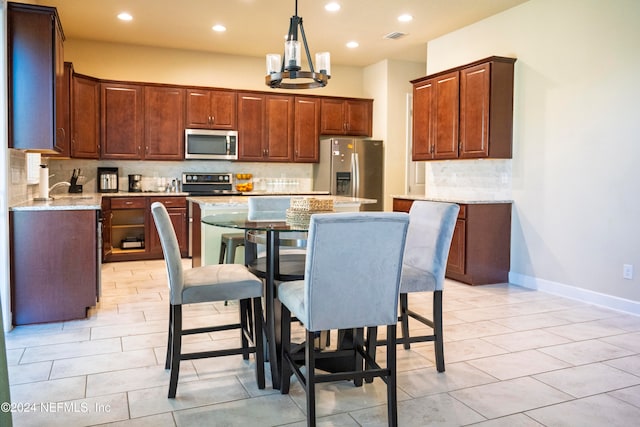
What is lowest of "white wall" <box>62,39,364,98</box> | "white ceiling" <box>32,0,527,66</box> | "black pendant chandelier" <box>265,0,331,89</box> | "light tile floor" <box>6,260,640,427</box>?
"light tile floor" <box>6,260,640,427</box>

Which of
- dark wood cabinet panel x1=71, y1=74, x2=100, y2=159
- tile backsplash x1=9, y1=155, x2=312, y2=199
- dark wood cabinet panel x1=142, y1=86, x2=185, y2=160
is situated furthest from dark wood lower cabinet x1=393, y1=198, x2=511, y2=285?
dark wood cabinet panel x1=71, y1=74, x2=100, y2=159

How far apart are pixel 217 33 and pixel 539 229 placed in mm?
4354

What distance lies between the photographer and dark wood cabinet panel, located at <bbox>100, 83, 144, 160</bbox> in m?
6.49

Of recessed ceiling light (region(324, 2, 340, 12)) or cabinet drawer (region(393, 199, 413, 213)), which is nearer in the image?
recessed ceiling light (region(324, 2, 340, 12))

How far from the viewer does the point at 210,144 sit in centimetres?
698

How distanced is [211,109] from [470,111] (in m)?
3.53

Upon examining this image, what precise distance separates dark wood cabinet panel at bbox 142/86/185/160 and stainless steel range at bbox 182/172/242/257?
322mm

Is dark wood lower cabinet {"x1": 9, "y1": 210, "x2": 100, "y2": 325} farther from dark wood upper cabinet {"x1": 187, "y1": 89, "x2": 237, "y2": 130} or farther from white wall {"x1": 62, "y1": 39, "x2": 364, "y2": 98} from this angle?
white wall {"x1": 62, "y1": 39, "x2": 364, "y2": 98}

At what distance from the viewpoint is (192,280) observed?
8.66 feet

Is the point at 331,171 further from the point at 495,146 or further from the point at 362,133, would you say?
the point at 495,146

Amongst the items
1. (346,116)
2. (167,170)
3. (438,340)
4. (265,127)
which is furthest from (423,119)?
(438,340)

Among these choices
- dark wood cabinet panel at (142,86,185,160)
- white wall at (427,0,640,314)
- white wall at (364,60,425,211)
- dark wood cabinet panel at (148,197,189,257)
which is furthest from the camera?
white wall at (364,60,425,211)

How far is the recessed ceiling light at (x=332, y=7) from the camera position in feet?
16.8

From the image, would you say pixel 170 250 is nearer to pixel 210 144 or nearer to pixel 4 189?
pixel 4 189
